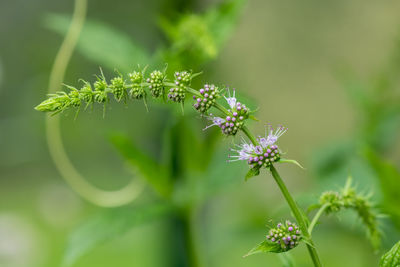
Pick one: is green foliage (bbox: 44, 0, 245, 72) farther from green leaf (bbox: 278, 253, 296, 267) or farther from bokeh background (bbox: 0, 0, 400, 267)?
green leaf (bbox: 278, 253, 296, 267)

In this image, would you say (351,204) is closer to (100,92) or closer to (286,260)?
(286,260)

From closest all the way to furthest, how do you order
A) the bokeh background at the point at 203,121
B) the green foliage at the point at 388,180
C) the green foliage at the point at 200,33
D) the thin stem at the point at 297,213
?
the thin stem at the point at 297,213, the green foliage at the point at 388,180, the green foliage at the point at 200,33, the bokeh background at the point at 203,121

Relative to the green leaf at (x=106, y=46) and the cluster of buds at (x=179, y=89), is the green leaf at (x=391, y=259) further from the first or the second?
the green leaf at (x=106, y=46)

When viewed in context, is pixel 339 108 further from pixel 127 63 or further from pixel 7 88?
pixel 7 88

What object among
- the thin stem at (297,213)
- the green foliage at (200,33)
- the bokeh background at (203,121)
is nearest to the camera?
the thin stem at (297,213)

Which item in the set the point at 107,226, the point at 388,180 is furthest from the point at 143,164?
the point at 388,180

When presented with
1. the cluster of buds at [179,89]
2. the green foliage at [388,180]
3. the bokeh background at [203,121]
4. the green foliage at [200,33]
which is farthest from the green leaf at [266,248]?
the bokeh background at [203,121]
